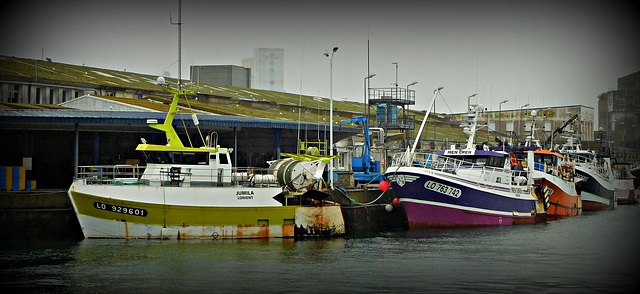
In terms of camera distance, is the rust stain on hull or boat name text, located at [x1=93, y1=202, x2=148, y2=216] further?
the rust stain on hull

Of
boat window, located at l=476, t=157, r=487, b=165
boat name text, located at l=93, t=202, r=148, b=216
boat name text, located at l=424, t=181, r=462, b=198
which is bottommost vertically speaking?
boat name text, located at l=93, t=202, r=148, b=216

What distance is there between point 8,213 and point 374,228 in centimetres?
1711

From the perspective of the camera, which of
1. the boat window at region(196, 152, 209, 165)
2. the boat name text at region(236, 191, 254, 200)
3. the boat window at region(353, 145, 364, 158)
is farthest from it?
the boat window at region(353, 145, 364, 158)

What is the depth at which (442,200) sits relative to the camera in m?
36.5

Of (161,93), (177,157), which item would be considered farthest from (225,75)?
(177,157)

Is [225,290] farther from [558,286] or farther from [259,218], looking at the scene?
[558,286]

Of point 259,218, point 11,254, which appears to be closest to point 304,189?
point 259,218

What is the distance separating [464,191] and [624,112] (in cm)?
2295

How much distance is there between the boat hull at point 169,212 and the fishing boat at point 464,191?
1012 cm

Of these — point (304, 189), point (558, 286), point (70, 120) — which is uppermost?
point (70, 120)

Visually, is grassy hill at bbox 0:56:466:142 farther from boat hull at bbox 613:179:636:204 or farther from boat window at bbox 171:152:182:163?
boat hull at bbox 613:179:636:204

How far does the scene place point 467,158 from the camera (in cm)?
4072

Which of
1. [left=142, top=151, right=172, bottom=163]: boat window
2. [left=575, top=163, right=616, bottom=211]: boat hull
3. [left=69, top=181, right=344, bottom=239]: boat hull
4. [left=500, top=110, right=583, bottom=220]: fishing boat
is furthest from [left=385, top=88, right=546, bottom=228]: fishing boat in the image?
[left=575, top=163, right=616, bottom=211]: boat hull

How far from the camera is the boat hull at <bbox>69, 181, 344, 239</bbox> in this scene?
2738 centimetres
